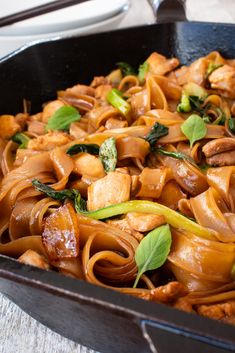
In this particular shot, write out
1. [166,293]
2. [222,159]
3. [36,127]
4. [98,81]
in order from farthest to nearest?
[98,81] < [36,127] < [222,159] < [166,293]

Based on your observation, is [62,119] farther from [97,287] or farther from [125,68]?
[97,287]

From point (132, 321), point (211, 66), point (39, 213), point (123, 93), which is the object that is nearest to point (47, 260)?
point (39, 213)

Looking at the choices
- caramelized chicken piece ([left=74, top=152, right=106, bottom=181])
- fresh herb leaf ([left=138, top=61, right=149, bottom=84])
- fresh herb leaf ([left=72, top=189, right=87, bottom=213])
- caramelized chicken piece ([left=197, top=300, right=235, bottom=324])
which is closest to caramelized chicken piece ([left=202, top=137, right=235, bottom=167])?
caramelized chicken piece ([left=74, top=152, right=106, bottom=181])

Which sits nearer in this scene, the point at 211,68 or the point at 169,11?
the point at 211,68

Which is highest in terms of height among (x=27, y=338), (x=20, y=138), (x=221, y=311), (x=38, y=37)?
(x=38, y=37)

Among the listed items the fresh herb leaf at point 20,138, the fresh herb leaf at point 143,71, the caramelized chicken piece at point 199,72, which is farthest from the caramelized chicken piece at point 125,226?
the fresh herb leaf at point 143,71

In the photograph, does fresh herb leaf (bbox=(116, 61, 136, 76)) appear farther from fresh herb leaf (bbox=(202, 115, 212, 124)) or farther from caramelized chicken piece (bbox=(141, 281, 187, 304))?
caramelized chicken piece (bbox=(141, 281, 187, 304))

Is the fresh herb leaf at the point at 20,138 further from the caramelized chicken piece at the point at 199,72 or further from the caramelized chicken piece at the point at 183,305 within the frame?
the caramelized chicken piece at the point at 183,305

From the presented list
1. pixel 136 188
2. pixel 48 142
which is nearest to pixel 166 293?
pixel 136 188
